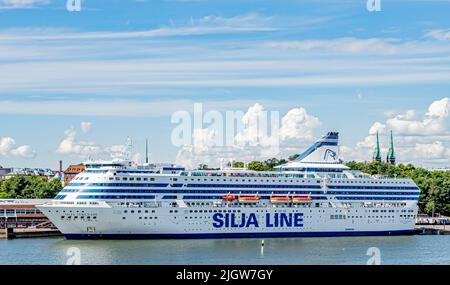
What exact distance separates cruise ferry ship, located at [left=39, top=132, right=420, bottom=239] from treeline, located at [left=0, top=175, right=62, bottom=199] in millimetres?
26235

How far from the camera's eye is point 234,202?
5091 centimetres

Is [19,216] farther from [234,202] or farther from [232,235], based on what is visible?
[232,235]

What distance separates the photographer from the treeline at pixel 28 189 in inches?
2938

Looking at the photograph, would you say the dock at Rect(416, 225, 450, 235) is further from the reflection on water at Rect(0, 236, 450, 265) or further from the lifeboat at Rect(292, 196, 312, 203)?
the lifeboat at Rect(292, 196, 312, 203)

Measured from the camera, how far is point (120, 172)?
158ft

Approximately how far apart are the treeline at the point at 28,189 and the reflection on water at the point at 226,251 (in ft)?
85.7

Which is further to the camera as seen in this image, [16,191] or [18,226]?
[16,191]

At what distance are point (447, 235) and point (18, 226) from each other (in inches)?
1180

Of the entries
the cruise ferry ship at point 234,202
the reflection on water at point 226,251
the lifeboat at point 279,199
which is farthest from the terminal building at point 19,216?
the lifeboat at point 279,199
